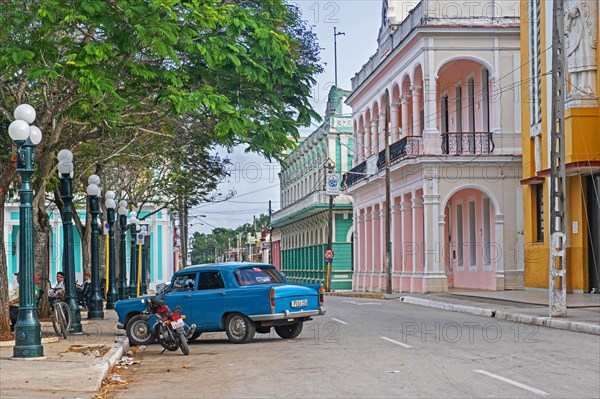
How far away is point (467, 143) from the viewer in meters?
41.5

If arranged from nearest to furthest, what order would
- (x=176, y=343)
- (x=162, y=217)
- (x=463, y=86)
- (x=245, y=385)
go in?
(x=245, y=385)
(x=176, y=343)
(x=463, y=86)
(x=162, y=217)

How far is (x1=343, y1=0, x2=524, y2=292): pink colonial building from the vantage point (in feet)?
135

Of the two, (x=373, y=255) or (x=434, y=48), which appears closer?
(x=434, y=48)

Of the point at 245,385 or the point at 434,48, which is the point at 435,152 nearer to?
the point at 434,48

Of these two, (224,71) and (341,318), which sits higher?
(224,71)

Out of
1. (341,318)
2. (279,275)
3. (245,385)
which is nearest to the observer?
(245,385)

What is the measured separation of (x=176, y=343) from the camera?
1800cm

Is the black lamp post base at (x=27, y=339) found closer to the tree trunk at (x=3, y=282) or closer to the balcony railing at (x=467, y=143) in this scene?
the tree trunk at (x=3, y=282)

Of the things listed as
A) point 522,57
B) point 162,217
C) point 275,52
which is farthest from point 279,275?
point 162,217

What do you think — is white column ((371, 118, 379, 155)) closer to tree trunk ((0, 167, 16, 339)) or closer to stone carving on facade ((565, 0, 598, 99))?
stone carving on facade ((565, 0, 598, 99))

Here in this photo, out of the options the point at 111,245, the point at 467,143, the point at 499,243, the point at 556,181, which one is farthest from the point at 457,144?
the point at 556,181

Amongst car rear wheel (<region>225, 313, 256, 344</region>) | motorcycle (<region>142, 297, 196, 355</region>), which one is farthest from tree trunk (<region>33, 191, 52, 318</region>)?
motorcycle (<region>142, 297, 196, 355</region>)

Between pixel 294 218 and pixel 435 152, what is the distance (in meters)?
39.8

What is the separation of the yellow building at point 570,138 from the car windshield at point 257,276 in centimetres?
1409
